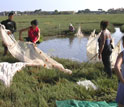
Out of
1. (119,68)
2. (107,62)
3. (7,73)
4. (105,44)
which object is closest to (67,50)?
(107,62)

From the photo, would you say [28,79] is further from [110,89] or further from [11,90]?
[110,89]

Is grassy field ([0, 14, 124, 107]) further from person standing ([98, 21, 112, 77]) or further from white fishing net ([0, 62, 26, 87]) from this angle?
person standing ([98, 21, 112, 77])

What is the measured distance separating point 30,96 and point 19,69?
5.58 ft

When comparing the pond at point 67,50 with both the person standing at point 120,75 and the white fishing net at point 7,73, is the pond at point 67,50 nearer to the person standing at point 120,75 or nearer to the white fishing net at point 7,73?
the white fishing net at point 7,73

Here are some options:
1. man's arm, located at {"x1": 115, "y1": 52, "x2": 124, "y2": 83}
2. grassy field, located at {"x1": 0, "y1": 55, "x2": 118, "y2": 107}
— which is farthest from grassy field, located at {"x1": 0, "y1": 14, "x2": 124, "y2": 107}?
man's arm, located at {"x1": 115, "y1": 52, "x2": 124, "y2": 83}

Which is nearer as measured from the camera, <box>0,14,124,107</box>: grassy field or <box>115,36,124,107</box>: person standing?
<box>115,36,124,107</box>: person standing

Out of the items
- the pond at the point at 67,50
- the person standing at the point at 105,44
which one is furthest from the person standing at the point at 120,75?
the pond at the point at 67,50

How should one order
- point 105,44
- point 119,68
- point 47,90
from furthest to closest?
point 105,44 → point 47,90 → point 119,68

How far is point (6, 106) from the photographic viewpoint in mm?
4109

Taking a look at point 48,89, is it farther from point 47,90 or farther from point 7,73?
point 7,73

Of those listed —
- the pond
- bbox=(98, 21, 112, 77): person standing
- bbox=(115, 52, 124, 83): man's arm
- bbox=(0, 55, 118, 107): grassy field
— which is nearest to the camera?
bbox=(115, 52, 124, 83): man's arm

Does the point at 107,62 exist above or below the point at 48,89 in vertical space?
above

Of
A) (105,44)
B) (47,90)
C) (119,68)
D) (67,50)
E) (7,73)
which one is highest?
(119,68)

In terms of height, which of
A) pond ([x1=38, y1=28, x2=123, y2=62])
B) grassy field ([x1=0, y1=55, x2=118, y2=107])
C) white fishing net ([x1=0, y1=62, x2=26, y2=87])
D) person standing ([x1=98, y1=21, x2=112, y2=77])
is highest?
person standing ([x1=98, y1=21, x2=112, y2=77])
